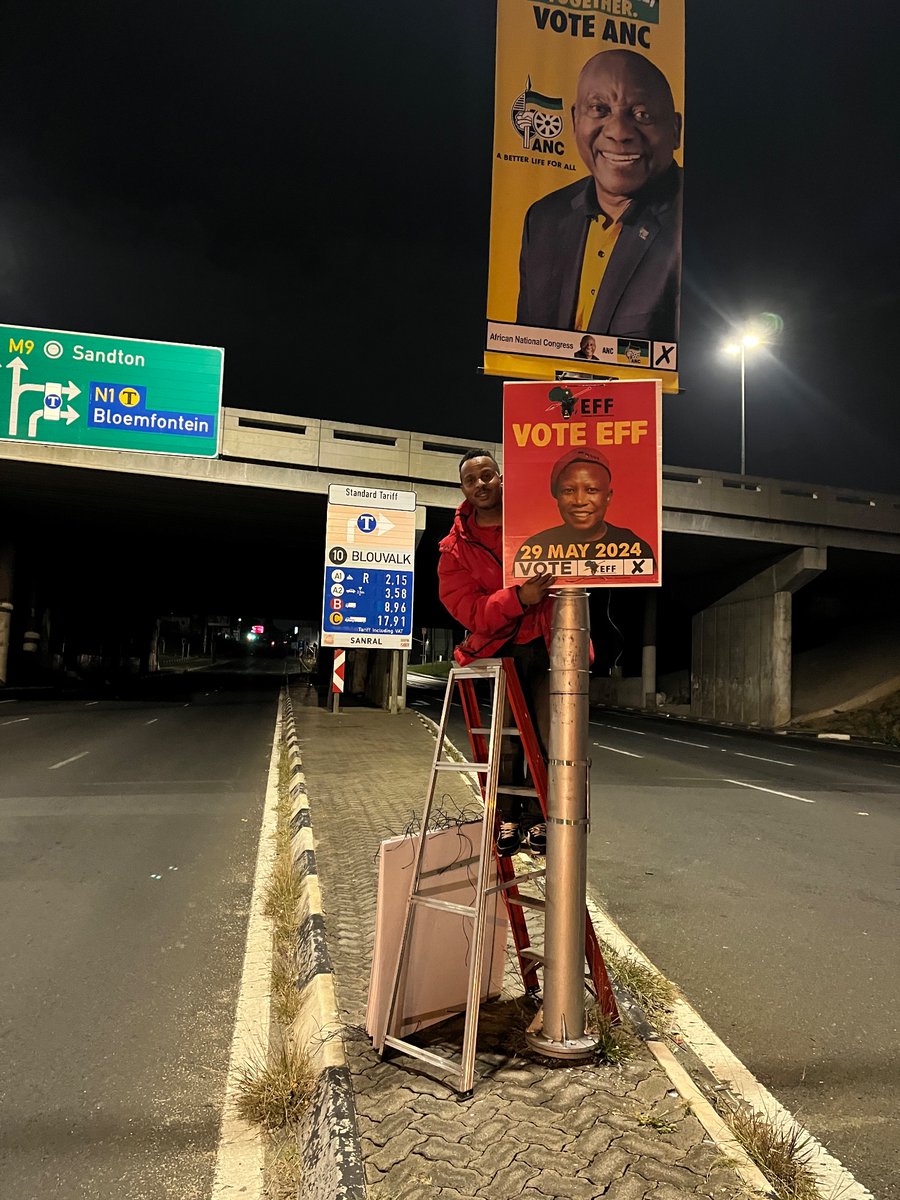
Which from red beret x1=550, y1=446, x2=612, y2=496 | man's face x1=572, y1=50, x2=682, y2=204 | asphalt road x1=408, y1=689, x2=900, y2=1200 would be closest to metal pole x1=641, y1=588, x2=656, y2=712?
asphalt road x1=408, y1=689, x2=900, y2=1200

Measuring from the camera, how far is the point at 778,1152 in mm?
2441

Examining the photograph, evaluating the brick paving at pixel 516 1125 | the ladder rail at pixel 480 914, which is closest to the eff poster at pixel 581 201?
the ladder rail at pixel 480 914

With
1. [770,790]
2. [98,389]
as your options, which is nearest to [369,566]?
[98,389]

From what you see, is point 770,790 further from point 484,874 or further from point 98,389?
point 98,389

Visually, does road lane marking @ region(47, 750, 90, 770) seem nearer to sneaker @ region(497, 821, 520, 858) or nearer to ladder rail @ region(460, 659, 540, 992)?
ladder rail @ region(460, 659, 540, 992)

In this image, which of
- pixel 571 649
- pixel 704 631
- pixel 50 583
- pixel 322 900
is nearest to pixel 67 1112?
pixel 322 900

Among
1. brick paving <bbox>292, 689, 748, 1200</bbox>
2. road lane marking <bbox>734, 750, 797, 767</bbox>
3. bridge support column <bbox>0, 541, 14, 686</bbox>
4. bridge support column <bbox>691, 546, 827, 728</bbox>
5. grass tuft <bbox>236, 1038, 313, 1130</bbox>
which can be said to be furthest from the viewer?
bridge support column <bbox>0, 541, 14, 686</bbox>

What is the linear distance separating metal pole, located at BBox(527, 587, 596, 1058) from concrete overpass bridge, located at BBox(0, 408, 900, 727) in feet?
54.0

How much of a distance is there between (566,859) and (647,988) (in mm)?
1648

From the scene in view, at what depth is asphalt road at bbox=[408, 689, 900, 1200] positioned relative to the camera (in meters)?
3.26

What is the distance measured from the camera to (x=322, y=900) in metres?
5.07

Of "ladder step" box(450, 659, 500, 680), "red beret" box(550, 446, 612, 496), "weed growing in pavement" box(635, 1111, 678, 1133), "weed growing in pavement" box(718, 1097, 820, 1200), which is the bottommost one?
"weed growing in pavement" box(718, 1097, 820, 1200)

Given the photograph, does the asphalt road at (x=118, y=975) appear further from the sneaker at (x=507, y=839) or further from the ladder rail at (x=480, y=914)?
the sneaker at (x=507, y=839)

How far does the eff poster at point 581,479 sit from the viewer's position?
2.90 m
